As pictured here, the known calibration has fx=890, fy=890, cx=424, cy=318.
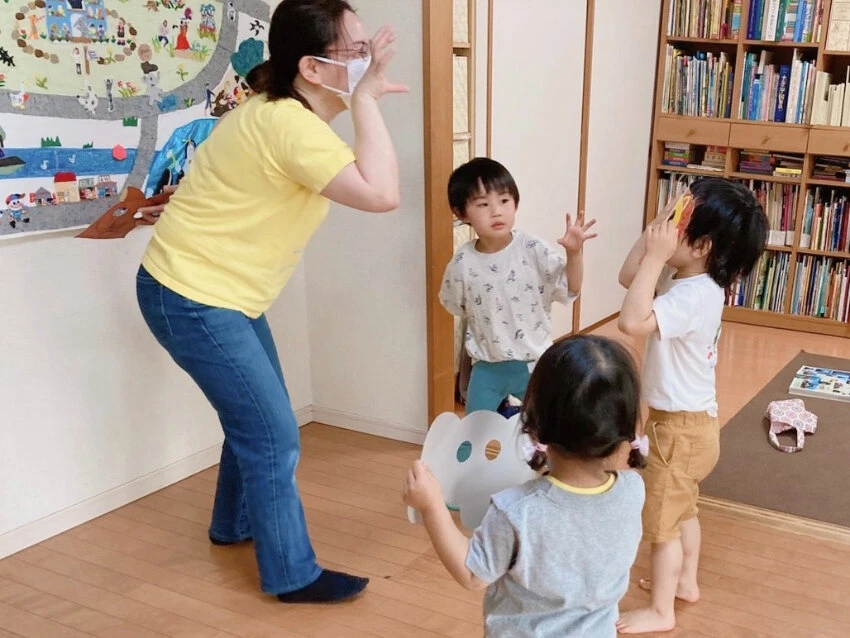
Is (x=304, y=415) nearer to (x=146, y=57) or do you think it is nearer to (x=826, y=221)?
(x=146, y=57)

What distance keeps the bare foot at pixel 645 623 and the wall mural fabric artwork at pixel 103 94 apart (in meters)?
1.62

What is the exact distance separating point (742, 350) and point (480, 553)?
3.11 metres

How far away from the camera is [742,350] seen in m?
3.98

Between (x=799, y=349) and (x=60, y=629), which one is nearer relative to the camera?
(x=60, y=629)

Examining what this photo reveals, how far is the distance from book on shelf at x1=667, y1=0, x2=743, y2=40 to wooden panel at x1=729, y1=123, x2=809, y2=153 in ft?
1.47

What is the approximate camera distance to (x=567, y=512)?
1164 mm

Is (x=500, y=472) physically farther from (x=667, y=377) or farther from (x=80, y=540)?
(x=80, y=540)

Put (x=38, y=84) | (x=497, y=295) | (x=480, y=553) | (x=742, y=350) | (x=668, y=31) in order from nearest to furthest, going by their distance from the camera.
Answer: (x=480, y=553), (x=38, y=84), (x=497, y=295), (x=742, y=350), (x=668, y=31)

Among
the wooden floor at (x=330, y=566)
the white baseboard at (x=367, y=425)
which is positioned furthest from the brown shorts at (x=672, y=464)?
the white baseboard at (x=367, y=425)

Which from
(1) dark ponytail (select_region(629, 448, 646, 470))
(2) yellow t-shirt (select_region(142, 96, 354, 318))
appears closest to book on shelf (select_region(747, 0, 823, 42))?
(2) yellow t-shirt (select_region(142, 96, 354, 318))

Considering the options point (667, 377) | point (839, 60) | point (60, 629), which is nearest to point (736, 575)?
point (667, 377)

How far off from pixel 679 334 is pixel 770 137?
2.81 meters

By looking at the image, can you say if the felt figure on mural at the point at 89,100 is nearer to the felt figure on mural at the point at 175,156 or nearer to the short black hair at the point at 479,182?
the felt figure on mural at the point at 175,156

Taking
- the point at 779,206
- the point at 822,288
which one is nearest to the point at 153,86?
the point at 779,206
